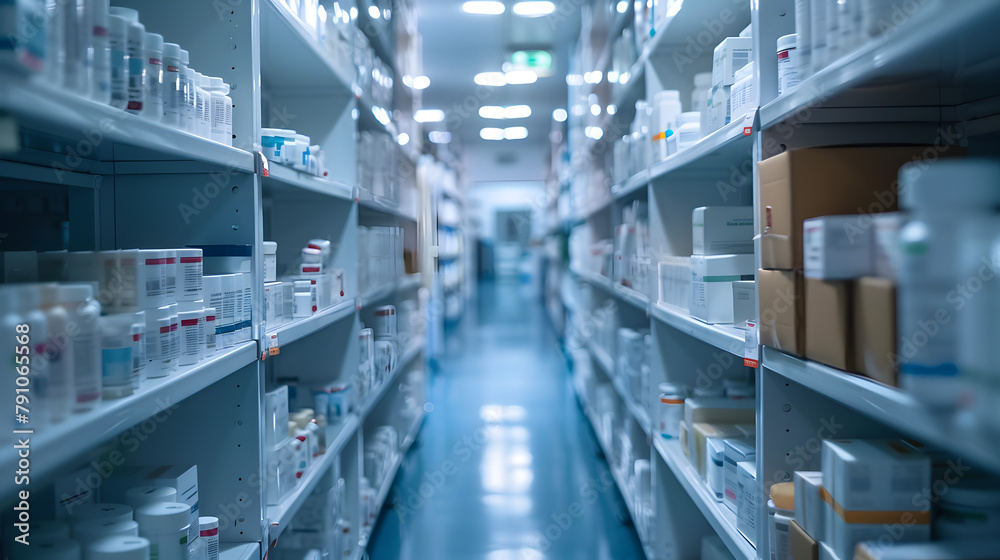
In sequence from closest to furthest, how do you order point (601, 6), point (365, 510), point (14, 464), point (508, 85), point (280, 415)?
point (14, 464) → point (280, 415) → point (365, 510) → point (601, 6) → point (508, 85)

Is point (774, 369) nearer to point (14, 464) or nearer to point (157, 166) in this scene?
point (14, 464)

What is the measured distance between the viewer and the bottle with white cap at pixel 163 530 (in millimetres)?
1338

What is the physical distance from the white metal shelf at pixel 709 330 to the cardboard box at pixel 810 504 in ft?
1.18

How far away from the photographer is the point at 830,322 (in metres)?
1.19

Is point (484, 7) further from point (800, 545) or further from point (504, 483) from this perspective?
point (800, 545)

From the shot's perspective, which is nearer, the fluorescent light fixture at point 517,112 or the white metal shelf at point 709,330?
the white metal shelf at point 709,330

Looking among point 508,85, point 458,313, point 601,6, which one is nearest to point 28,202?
point 601,6

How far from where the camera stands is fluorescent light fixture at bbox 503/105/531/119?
1070 centimetres

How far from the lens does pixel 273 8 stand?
1.83 metres

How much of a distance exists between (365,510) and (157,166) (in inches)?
79.3

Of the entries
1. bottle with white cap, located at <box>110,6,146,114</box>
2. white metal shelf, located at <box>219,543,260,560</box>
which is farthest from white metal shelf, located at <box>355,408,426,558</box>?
bottle with white cap, located at <box>110,6,146,114</box>

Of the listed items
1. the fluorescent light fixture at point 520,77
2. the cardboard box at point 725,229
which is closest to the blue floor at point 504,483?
the cardboard box at point 725,229

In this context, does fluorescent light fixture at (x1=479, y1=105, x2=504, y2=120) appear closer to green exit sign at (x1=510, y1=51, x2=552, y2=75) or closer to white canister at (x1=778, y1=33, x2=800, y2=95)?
green exit sign at (x1=510, y1=51, x2=552, y2=75)

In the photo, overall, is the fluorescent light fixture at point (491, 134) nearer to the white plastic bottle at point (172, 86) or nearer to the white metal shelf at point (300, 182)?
the white metal shelf at point (300, 182)
